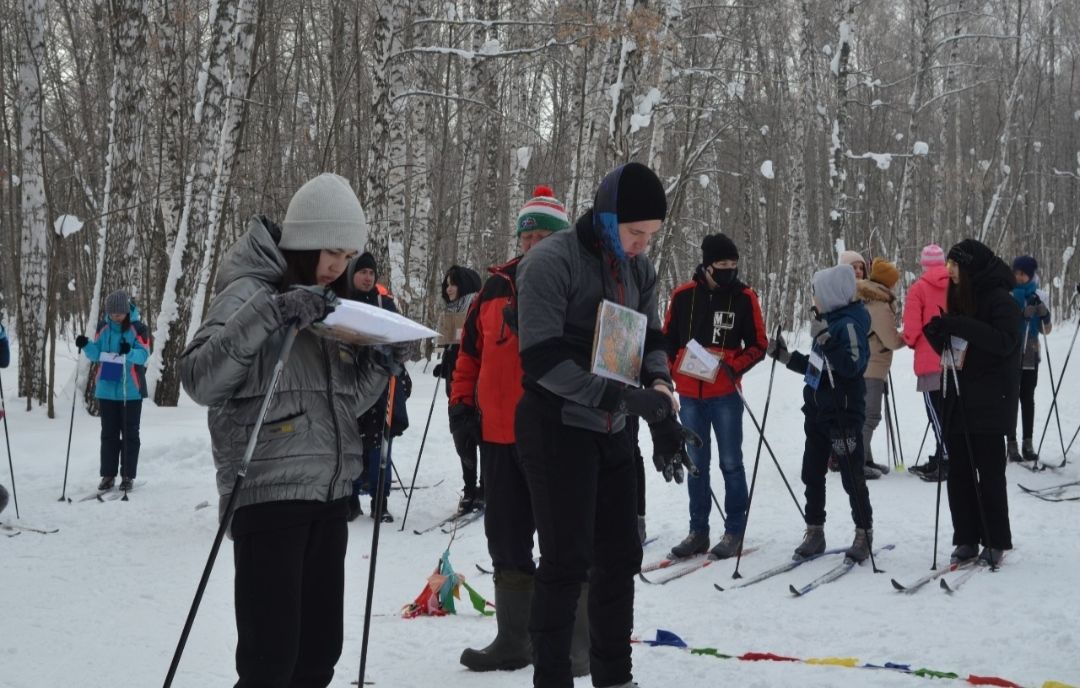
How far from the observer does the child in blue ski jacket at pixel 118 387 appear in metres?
9.11

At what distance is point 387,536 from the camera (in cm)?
770

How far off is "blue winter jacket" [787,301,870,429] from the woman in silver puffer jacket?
13.3 ft

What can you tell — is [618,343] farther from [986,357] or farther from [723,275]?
[986,357]

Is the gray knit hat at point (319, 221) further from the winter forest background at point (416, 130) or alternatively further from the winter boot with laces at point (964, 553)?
the winter forest background at point (416, 130)

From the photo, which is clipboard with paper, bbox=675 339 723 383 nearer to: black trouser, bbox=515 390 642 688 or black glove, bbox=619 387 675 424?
black trouser, bbox=515 390 642 688

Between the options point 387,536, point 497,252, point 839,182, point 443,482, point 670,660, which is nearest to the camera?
point 670,660

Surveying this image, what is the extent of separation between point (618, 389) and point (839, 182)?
17.0 meters

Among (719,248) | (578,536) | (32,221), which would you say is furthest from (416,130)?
(578,536)

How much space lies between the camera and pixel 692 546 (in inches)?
262

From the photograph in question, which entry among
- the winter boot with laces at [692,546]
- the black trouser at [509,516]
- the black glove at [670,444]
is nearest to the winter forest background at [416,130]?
the winter boot with laces at [692,546]

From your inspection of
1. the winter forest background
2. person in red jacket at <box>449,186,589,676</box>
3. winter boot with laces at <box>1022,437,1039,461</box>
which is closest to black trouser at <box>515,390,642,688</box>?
person in red jacket at <box>449,186,589,676</box>

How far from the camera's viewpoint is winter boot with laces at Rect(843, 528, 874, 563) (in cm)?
626

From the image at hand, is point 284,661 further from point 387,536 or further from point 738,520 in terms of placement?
point 387,536

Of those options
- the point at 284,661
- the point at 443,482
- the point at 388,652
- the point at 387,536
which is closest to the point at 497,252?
the point at 443,482
